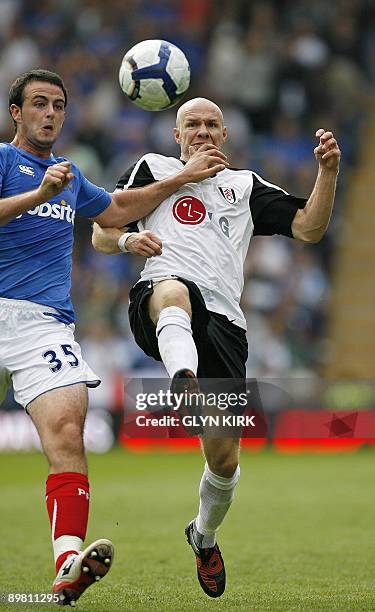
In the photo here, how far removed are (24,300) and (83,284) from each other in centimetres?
1131

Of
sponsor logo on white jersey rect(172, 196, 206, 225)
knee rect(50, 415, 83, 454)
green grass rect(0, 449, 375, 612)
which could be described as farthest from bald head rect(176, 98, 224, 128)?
green grass rect(0, 449, 375, 612)

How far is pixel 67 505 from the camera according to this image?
5738mm

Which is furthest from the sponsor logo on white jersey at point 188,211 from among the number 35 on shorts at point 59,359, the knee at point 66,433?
the knee at point 66,433

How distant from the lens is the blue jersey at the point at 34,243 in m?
6.14

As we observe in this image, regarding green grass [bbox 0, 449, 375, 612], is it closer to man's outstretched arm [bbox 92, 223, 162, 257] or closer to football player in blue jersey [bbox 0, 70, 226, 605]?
football player in blue jersey [bbox 0, 70, 226, 605]

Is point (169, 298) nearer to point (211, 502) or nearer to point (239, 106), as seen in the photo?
point (211, 502)

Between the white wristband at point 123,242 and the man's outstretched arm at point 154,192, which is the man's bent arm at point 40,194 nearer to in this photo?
the white wristband at point 123,242

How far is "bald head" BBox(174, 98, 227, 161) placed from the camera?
6.91 m

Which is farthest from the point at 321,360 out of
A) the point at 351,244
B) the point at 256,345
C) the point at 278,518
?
the point at 278,518

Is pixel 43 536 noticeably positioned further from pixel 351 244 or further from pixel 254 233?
pixel 351 244

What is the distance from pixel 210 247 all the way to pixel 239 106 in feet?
42.5

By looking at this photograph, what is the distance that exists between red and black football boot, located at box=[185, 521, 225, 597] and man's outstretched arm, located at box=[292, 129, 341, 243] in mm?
Answer: 1986

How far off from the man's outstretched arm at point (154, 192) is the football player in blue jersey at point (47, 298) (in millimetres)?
264

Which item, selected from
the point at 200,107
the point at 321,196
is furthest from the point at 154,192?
the point at 321,196
